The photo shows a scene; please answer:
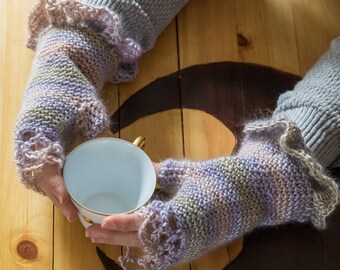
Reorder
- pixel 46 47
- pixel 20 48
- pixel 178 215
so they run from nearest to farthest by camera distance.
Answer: pixel 178 215 → pixel 46 47 → pixel 20 48

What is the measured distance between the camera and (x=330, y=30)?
95 cm

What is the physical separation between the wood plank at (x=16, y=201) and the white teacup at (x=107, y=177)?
81 millimetres

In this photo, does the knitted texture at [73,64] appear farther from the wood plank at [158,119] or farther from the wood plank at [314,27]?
the wood plank at [314,27]

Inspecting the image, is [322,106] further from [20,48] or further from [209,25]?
[20,48]

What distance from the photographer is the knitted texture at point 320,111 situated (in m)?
0.75

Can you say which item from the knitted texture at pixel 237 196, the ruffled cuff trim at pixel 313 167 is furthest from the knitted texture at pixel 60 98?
the ruffled cuff trim at pixel 313 167

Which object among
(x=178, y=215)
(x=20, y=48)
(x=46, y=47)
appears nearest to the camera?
(x=178, y=215)

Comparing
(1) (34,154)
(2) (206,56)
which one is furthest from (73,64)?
(2) (206,56)

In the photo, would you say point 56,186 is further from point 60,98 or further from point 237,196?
point 237,196

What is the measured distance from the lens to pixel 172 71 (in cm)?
88

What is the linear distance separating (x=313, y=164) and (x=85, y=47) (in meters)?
0.35

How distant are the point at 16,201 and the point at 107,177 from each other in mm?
151

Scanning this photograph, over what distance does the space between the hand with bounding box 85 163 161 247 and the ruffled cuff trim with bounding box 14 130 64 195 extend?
9cm

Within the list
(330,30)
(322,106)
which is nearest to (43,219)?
(322,106)
